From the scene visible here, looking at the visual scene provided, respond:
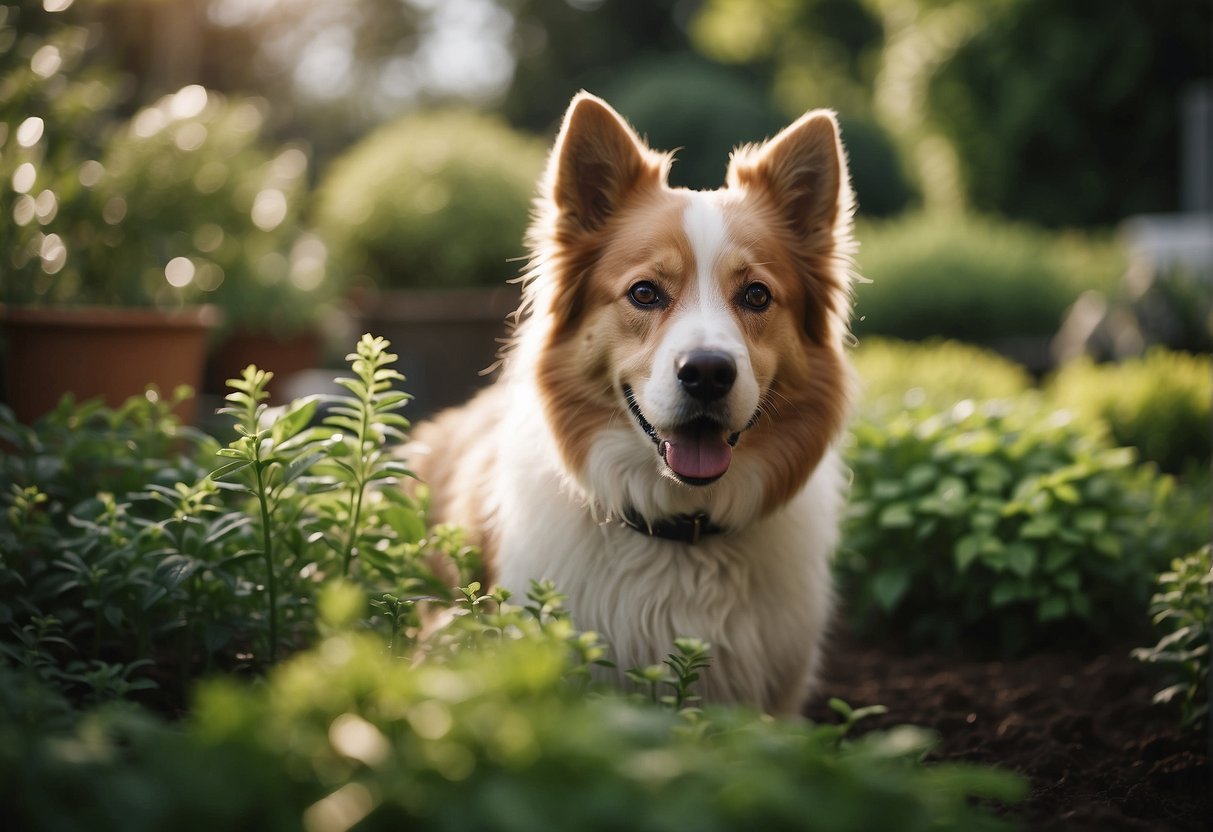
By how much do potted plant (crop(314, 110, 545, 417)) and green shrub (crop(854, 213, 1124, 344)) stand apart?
507cm

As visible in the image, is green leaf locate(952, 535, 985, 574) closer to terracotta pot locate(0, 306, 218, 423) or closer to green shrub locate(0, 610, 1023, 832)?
green shrub locate(0, 610, 1023, 832)

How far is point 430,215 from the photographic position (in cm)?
869

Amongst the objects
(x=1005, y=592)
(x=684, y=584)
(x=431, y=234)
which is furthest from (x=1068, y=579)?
(x=431, y=234)

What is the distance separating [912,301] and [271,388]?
8.16 meters

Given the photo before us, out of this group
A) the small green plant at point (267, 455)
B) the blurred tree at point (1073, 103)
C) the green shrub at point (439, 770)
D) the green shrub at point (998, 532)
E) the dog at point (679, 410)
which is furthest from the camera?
the blurred tree at point (1073, 103)

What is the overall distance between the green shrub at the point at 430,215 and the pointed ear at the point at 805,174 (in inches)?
222

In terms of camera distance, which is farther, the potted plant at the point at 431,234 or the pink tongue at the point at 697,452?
the potted plant at the point at 431,234

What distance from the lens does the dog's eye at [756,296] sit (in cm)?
301

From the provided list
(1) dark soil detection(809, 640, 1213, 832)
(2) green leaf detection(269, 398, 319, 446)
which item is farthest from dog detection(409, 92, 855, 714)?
(1) dark soil detection(809, 640, 1213, 832)

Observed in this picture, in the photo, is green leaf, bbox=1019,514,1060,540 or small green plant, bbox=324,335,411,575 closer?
small green plant, bbox=324,335,411,575

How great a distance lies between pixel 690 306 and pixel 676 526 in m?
0.66

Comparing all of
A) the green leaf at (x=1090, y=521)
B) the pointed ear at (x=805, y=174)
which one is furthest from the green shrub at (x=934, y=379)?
the pointed ear at (x=805, y=174)

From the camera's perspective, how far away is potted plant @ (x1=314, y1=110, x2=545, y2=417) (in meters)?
8.16

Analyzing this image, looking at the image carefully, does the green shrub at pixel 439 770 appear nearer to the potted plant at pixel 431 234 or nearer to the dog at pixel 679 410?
the dog at pixel 679 410
